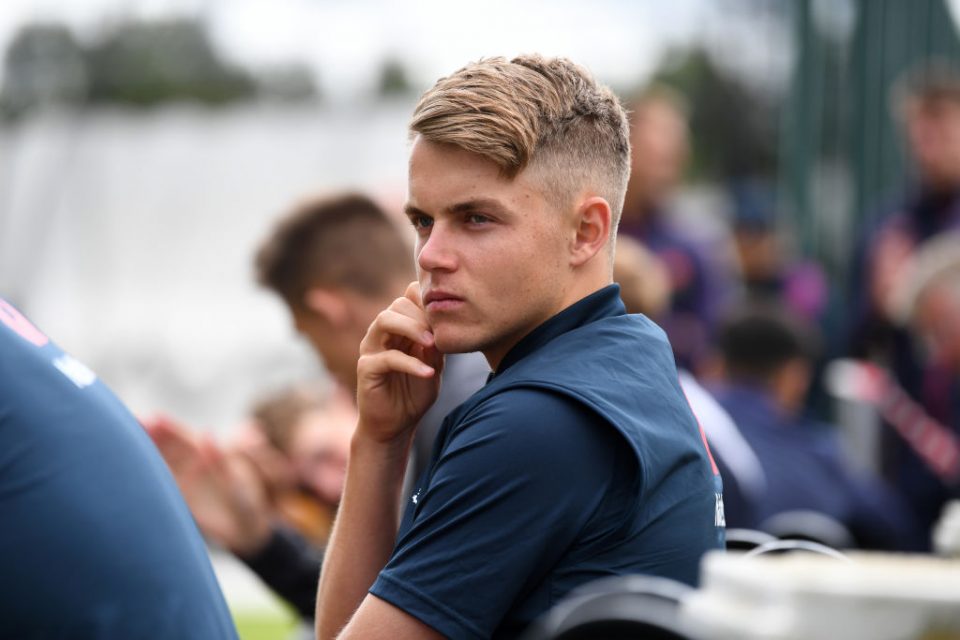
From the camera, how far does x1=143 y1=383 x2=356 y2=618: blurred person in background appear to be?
345 centimetres

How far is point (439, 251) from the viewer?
2.14m

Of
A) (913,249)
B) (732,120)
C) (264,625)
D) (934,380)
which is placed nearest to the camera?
(934,380)

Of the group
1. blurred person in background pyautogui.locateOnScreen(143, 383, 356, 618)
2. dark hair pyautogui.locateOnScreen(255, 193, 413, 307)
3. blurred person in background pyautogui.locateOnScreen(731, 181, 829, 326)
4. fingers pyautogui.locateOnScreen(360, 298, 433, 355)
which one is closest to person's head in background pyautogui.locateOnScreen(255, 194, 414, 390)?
dark hair pyautogui.locateOnScreen(255, 193, 413, 307)

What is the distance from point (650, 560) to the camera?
203 cm

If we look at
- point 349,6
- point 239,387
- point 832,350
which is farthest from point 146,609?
point 349,6

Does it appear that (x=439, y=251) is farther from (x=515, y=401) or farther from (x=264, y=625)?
(x=264, y=625)

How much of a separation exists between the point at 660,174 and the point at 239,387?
403 cm

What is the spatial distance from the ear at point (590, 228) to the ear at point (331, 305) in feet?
5.50

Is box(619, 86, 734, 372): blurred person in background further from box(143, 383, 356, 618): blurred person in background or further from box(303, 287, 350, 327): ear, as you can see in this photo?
box(303, 287, 350, 327): ear

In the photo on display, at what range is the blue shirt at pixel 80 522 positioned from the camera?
209cm

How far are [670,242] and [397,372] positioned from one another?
544cm

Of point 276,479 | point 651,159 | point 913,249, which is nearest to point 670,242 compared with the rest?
point 651,159

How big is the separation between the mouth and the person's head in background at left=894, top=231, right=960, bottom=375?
3754 millimetres

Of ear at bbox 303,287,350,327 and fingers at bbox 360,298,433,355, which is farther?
ear at bbox 303,287,350,327
